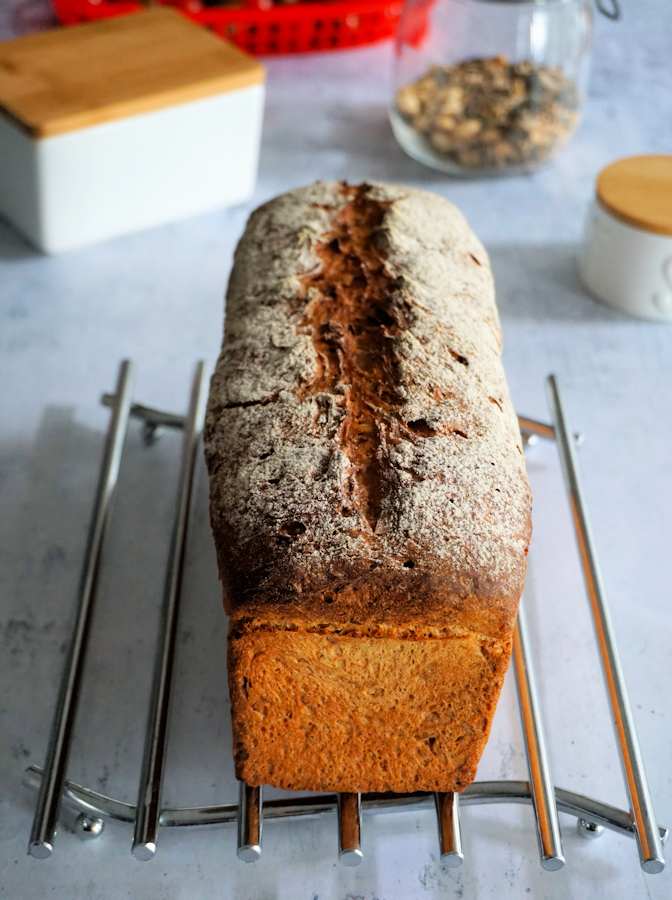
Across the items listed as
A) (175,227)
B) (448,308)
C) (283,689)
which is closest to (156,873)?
(283,689)

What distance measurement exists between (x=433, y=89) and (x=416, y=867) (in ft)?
4.08

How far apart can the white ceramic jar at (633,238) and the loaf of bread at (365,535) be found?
0.56m

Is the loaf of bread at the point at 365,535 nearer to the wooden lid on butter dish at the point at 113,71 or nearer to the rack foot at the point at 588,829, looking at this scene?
the rack foot at the point at 588,829

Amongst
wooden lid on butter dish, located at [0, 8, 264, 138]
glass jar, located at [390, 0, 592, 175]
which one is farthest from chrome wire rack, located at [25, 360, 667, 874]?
glass jar, located at [390, 0, 592, 175]

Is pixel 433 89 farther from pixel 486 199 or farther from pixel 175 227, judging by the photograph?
pixel 175 227

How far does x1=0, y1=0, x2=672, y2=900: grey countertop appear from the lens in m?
0.89

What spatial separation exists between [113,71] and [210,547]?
779 mm

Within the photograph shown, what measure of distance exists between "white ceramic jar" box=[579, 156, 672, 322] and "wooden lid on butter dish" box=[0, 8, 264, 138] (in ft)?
1.74

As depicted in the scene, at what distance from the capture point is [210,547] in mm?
1161

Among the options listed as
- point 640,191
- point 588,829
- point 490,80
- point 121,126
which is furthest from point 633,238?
point 588,829

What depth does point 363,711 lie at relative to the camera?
0.82 meters

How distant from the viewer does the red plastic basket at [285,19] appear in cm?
193

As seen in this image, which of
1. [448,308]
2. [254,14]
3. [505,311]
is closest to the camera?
[448,308]

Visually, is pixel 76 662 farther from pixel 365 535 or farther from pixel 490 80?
pixel 490 80
